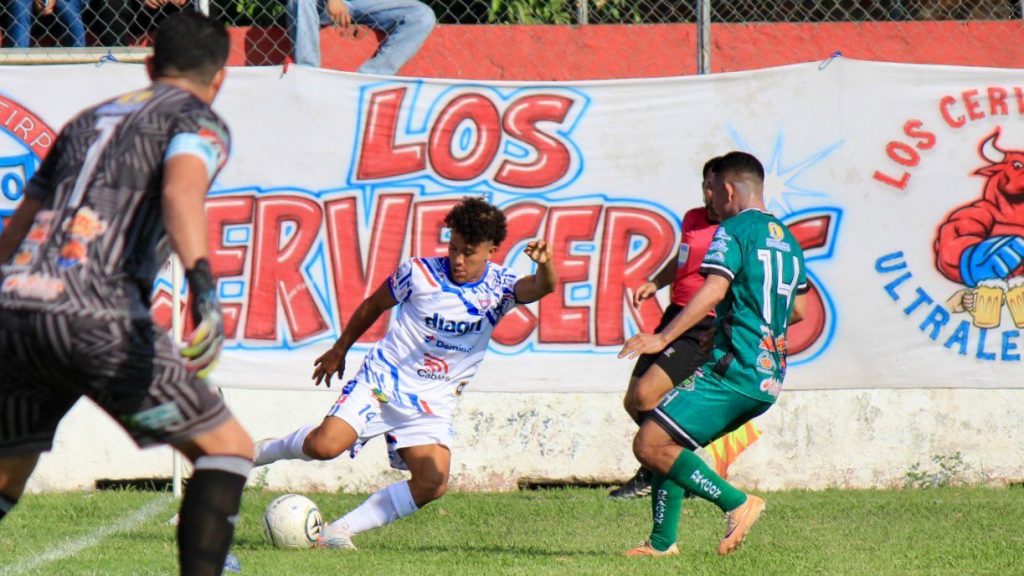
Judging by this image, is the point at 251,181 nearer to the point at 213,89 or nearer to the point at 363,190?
the point at 363,190

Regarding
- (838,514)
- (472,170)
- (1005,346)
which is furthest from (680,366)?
(1005,346)

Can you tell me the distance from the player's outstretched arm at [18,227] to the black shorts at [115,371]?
1.24 feet

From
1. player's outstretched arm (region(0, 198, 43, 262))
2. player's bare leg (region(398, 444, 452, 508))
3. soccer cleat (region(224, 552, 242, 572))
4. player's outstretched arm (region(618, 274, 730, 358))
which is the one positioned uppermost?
player's outstretched arm (region(0, 198, 43, 262))

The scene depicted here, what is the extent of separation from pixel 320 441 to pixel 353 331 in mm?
569

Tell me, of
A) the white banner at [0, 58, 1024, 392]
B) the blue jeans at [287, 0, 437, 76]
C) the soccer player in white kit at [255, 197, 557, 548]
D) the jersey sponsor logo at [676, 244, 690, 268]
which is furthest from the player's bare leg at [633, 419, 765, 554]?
the blue jeans at [287, 0, 437, 76]

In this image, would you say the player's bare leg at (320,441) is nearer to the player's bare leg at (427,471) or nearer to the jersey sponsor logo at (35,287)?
the player's bare leg at (427,471)

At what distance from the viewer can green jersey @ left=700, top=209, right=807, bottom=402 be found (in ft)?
20.4

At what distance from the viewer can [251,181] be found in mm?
8758

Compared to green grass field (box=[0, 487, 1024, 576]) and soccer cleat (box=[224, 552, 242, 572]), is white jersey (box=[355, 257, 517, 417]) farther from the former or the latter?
soccer cleat (box=[224, 552, 242, 572])

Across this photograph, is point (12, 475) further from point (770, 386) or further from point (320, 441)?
point (770, 386)

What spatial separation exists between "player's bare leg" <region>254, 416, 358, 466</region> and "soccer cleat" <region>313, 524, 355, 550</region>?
1.16 ft

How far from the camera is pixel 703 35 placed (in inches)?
361

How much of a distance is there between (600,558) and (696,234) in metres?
2.34

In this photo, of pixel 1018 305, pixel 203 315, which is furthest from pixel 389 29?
pixel 203 315
